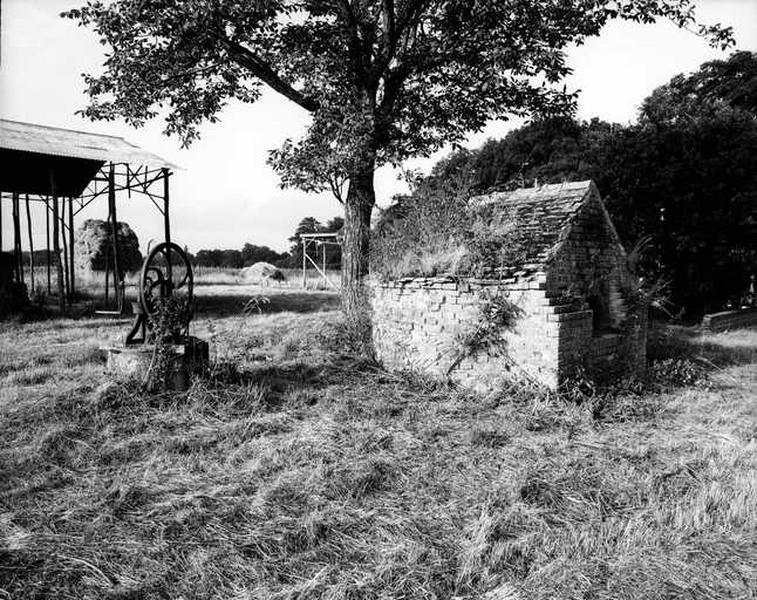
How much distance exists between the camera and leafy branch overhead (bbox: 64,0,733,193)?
382 inches

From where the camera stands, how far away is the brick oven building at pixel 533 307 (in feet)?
23.7

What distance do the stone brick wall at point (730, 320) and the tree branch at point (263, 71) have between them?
1266 centimetres

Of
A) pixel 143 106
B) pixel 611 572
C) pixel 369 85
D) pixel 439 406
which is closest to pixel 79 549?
pixel 611 572

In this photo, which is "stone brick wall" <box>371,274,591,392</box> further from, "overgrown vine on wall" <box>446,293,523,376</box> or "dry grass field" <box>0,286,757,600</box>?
"dry grass field" <box>0,286,757,600</box>

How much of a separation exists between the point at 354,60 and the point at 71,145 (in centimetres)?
947

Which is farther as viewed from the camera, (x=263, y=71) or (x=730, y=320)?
(x=730, y=320)

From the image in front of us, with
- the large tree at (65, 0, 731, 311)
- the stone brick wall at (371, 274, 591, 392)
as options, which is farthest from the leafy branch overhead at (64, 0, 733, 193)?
the stone brick wall at (371, 274, 591, 392)

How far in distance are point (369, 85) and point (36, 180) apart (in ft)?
41.0

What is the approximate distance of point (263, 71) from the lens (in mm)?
10945

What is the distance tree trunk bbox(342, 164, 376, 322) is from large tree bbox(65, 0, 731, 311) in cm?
3

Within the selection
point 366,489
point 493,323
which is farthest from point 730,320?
point 366,489

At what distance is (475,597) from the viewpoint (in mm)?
3115

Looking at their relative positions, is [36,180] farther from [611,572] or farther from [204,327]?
[611,572]

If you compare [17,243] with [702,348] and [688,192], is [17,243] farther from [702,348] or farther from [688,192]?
[688,192]
